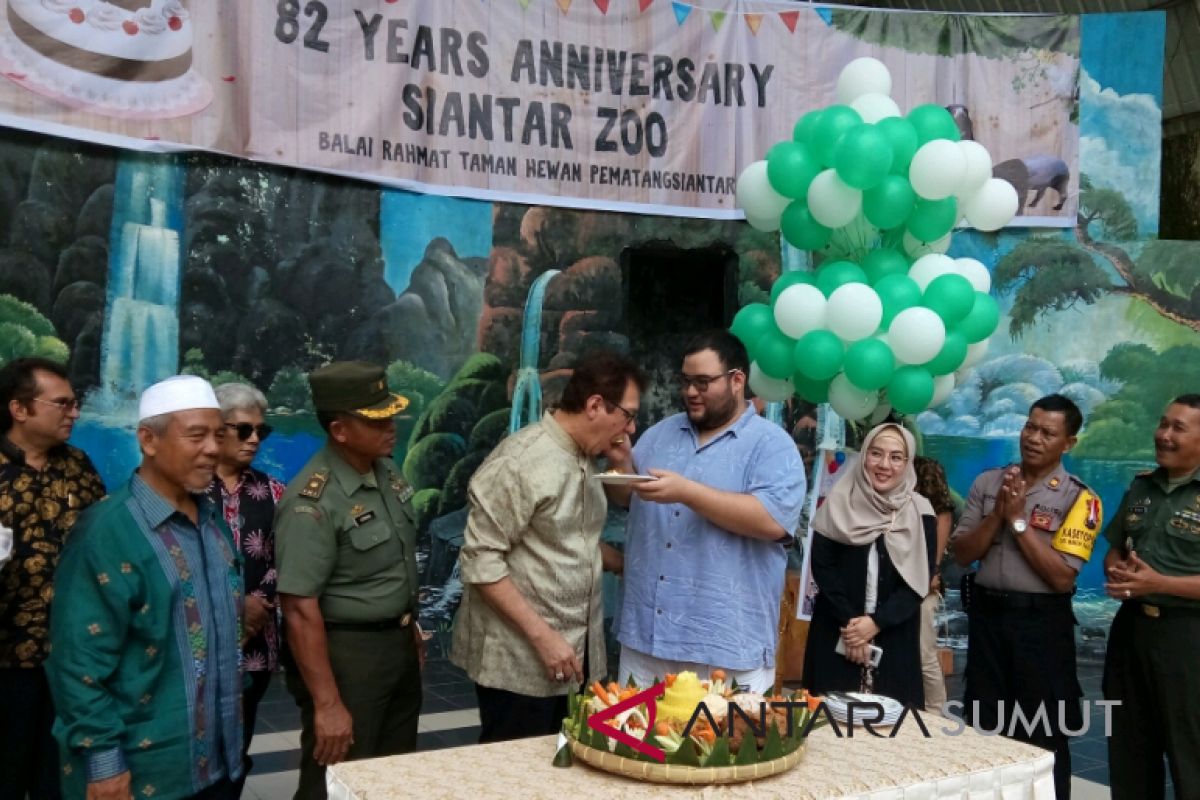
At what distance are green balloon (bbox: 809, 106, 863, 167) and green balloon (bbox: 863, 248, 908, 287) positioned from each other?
15.0 inches

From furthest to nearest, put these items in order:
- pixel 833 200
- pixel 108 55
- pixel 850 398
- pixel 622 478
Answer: pixel 108 55 → pixel 850 398 → pixel 833 200 → pixel 622 478

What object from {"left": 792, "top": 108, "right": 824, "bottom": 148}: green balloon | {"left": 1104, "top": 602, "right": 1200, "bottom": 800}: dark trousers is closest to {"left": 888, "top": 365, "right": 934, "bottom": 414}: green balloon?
{"left": 792, "top": 108, "right": 824, "bottom": 148}: green balloon

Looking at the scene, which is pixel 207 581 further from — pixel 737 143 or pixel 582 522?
pixel 737 143

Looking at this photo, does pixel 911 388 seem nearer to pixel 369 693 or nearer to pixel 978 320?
pixel 978 320

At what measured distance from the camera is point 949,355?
3.65m

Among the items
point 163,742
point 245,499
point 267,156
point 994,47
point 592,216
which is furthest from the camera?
point 994,47

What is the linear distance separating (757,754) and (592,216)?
4494mm

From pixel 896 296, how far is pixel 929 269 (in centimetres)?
29

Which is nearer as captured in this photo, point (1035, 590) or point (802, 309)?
point (802, 309)

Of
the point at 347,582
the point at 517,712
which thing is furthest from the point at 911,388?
the point at 347,582

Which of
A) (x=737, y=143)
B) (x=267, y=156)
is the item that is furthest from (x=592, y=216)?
(x=267, y=156)

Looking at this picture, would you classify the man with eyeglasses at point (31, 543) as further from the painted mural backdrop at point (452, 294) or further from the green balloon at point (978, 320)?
the green balloon at point (978, 320)

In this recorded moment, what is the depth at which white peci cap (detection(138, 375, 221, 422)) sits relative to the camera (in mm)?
2402

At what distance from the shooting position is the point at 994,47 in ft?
22.3
